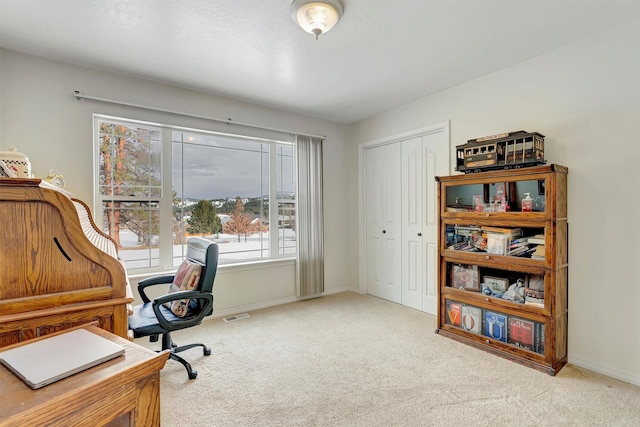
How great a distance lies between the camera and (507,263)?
2641mm

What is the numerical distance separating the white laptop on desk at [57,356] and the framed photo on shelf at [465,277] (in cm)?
288

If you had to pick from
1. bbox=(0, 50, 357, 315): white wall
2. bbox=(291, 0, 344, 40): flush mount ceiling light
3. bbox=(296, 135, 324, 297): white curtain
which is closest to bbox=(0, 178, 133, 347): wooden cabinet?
bbox=(291, 0, 344, 40): flush mount ceiling light

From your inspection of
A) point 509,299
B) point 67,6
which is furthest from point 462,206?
point 67,6

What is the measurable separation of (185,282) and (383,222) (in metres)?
2.70

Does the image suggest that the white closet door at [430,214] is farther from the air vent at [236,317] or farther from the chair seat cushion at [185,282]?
the chair seat cushion at [185,282]

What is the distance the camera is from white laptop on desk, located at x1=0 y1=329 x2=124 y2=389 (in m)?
0.81

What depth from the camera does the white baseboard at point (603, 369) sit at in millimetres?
2254

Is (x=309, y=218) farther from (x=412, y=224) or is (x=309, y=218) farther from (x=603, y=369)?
(x=603, y=369)

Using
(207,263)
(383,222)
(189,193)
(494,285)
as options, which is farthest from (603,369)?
(189,193)

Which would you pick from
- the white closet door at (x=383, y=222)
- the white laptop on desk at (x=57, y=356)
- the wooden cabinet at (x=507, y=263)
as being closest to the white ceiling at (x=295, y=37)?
the wooden cabinet at (x=507, y=263)

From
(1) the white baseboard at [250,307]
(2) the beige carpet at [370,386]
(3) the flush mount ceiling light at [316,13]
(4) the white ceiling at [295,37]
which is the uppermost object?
(4) the white ceiling at [295,37]

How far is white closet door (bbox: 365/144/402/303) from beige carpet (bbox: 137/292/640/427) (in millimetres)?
1100

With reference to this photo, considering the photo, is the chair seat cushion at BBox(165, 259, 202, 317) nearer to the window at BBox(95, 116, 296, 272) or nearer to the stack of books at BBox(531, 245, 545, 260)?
the window at BBox(95, 116, 296, 272)

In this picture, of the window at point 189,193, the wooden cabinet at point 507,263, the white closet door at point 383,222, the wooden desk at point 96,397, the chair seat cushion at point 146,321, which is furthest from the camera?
the white closet door at point 383,222
